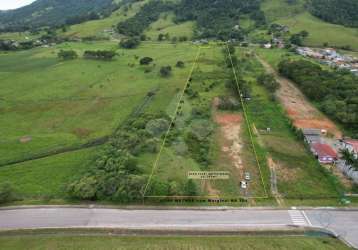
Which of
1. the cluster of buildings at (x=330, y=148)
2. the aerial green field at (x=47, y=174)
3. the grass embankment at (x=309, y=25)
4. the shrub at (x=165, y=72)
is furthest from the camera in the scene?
the grass embankment at (x=309, y=25)

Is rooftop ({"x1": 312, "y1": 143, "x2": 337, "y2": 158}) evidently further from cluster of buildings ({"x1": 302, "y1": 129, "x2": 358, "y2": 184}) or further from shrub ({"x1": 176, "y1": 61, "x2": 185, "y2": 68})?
shrub ({"x1": 176, "y1": 61, "x2": 185, "y2": 68})

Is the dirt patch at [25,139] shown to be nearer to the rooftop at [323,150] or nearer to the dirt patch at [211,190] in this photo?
the dirt patch at [211,190]

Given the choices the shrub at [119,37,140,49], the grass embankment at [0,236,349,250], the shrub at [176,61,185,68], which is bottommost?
the grass embankment at [0,236,349,250]

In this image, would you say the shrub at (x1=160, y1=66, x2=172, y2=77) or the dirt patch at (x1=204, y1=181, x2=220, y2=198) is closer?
the dirt patch at (x1=204, y1=181, x2=220, y2=198)

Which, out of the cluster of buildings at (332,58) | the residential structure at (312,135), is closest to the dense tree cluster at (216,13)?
the cluster of buildings at (332,58)

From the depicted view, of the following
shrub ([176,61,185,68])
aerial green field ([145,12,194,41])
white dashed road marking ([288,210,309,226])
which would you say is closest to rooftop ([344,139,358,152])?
white dashed road marking ([288,210,309,226])

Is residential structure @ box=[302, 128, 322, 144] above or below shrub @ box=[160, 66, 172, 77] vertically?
below

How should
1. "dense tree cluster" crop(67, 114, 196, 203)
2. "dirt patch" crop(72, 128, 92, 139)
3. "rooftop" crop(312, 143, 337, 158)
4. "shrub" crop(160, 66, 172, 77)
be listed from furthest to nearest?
"shrub" crop(160, 66, 172, 77), "dirt patch" crop(72, 128, 92, 139), "rooftop" crop(312, 143, 337, 158), "dense tree cluster" crop(67, 114, 196, 203)
